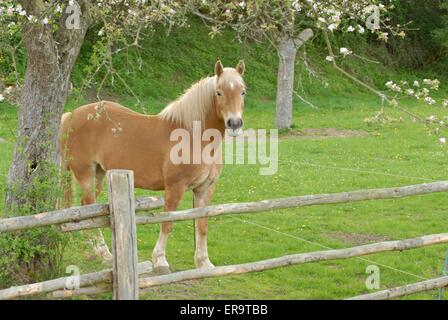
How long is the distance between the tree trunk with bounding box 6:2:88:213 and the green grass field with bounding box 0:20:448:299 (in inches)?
25.6

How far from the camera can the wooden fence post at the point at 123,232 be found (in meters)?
5.05

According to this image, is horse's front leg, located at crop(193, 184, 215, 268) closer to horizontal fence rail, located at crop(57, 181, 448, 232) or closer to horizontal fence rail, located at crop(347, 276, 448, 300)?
horizontal fence rail, located at crop(57, 181, 448, 232)

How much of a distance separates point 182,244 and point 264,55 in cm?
1918

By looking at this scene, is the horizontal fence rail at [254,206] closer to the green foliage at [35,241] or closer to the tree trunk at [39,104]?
the green foliage at [35,241]

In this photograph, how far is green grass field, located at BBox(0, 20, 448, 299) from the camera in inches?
280

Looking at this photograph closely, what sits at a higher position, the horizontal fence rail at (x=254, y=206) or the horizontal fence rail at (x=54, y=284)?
the horizontal fence rail at (x=254, y=206)

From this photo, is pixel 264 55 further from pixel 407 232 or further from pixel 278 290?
pixel 278 290

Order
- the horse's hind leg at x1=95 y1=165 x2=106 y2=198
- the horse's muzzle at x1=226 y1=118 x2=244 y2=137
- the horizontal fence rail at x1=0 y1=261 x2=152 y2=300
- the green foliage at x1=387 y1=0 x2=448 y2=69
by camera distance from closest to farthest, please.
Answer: the horizontal fence rail at x1=0 y1=261 x2=152 y2=300 → the horse's muzzle at x1=226 y1=118 x2=244 y2=137 → the horse's hind leg at x1=95 y1=165 x2=106 y2=198 → the green foliage at x1=387 y1=0 x2=448 y2=69

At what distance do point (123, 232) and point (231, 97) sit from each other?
229 centimetres

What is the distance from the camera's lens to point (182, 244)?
8.73 metres

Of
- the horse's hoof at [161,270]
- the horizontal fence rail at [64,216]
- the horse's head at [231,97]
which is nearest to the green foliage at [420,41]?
the horse's head at [231,97]

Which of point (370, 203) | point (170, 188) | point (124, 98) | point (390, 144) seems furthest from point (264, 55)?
point (170, 188)

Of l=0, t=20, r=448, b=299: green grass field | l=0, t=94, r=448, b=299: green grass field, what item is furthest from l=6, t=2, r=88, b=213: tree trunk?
l=0, t=20, r=448, b=299: green grass field

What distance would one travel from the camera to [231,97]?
6.96 metres
